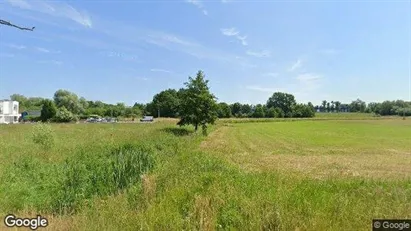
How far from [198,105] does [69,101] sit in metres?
95.9

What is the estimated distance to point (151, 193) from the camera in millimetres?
8164

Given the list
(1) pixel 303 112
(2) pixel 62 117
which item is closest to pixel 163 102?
(2) pixel 62 117

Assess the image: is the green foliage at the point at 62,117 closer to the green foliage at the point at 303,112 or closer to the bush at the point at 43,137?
the bush at the point at 43,137

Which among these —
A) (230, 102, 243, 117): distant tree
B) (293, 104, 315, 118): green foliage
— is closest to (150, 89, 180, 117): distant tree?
(230, 102, 243, 117): distant tree

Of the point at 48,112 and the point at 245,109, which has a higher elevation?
the point at 245,109

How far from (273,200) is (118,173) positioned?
622 centimetres

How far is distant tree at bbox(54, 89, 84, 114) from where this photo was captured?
11862cm

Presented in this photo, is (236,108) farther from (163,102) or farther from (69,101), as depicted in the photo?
(69,101)

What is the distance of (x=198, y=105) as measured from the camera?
135 feet

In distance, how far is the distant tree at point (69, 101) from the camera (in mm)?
118625

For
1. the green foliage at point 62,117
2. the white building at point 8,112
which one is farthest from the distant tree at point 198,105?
the white building at point 8,112

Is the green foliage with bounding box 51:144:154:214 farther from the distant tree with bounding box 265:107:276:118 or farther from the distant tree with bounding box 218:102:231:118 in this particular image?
the distant tree with bounding box 265:107:276:118

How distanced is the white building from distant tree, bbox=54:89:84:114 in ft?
66.1

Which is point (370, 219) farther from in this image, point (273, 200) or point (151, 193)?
point (151, 193)
